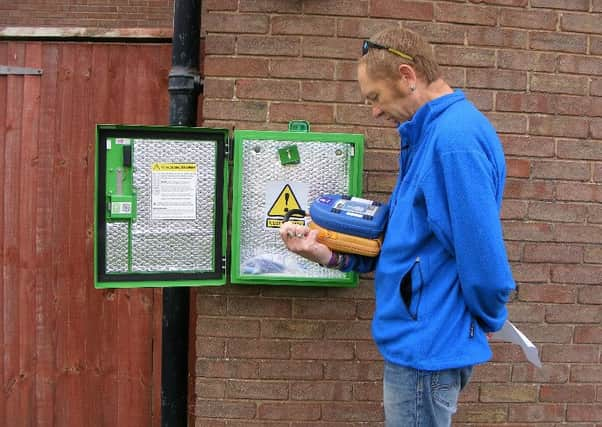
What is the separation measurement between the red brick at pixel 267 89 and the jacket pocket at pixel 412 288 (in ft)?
4.06

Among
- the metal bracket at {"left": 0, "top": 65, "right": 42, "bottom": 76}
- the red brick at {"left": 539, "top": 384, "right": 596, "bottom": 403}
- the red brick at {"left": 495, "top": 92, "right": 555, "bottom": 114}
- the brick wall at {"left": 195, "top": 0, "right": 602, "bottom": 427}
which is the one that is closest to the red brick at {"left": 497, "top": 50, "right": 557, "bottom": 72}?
the brick wall at {"left": 195, "top": 0, "right": 602, "bottom": 427}

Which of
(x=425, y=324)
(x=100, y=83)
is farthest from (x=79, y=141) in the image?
(x=425, y=324)

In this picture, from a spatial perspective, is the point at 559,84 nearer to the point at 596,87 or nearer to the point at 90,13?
the point at 596,87

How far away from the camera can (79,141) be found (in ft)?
9.98

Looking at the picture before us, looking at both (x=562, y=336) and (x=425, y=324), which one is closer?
(x=425, y=324)

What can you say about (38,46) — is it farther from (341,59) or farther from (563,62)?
(563,62)

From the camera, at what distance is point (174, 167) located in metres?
2.38

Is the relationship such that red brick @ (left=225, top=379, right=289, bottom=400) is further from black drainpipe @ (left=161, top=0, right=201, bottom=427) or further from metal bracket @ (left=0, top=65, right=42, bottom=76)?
metal bracket @ (left=0, top=65, right=42, bottom=76)

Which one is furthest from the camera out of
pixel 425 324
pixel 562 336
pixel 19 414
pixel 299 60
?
pixel 19 414

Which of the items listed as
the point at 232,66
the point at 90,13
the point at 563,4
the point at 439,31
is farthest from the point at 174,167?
the point at 90,13

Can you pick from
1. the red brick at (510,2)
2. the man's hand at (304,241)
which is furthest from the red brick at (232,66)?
the red brick at (510,2)

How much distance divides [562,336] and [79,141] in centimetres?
271

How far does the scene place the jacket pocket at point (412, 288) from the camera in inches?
68.6

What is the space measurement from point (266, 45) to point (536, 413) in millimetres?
2284
